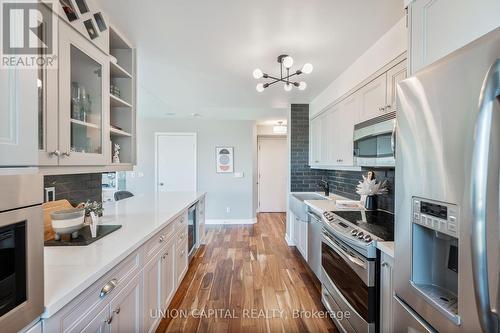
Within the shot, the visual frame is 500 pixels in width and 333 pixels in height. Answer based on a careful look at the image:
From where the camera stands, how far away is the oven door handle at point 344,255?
154cm

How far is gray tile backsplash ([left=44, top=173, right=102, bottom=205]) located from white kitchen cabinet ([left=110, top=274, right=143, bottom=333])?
3.01 feet

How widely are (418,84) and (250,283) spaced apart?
2.57 meters

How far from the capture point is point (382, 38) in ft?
6.71

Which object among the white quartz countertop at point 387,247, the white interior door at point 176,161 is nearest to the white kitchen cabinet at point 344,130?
the white quartz countertop at point 387,247

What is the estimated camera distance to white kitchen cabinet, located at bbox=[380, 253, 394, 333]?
1318 mm

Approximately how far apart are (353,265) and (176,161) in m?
4.77

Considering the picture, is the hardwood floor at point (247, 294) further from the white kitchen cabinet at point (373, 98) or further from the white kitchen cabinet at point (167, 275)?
the white kitchen cabinet at point (373, 98)

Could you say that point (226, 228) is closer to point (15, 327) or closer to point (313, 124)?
point (313, 124)

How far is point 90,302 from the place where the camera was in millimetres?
1007

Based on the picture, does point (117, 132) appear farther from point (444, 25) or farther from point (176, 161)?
point (176, 161)

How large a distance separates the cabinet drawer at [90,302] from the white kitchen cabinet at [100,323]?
0.02 metres

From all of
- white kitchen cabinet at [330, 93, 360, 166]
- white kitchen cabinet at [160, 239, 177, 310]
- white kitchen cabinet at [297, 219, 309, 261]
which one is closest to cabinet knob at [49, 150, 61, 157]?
white kitchen cabinet at [160, 239, 177, 310]

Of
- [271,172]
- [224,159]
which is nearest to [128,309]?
[224,159]

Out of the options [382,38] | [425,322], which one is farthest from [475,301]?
[382,38]
